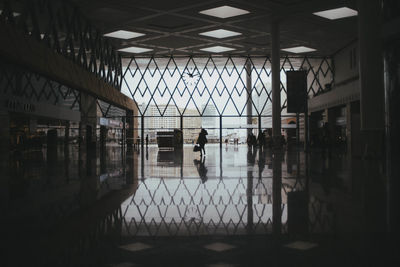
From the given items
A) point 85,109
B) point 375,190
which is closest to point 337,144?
point 85,109

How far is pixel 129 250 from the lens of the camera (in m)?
3.04

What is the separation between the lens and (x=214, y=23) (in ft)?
95.9

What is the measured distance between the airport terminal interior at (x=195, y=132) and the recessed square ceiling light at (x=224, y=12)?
0.46ft

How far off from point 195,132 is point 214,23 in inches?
794

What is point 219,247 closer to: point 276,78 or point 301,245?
point 301,245

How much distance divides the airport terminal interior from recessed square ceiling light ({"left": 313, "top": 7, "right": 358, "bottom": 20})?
7.4 inches

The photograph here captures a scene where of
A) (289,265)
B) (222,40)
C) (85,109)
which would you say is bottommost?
(289,265)

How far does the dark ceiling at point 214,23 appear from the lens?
2511 cm

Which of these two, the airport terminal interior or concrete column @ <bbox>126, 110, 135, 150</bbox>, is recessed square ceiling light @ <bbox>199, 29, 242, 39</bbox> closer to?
the airport terminal interior

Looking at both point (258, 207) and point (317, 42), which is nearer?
point (258, 207)

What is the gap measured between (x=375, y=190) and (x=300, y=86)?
17.6 metres

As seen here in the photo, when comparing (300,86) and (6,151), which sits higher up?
(300,86)

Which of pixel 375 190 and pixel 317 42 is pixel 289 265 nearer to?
pixel 375 190

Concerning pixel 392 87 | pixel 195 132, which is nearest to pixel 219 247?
pixel 392 87
